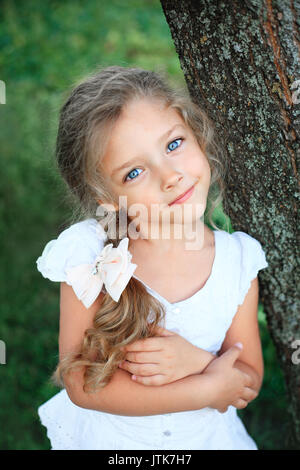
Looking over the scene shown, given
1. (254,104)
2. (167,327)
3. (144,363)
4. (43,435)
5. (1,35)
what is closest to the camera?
(254,104)

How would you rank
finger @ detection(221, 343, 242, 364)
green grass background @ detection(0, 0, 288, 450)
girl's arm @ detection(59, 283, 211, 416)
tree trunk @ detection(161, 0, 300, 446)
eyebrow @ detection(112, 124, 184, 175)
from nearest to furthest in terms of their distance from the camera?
tree trunk @ detection(161, 0, 300, 446) → eyebrow @ detection(112, 124, 184, 175) → girl's arm @ detection(59, 283, 211, 416) → finger @ detection(221, 343, 242, 364) → green grass background @ detection(0, 0, 288, 450)

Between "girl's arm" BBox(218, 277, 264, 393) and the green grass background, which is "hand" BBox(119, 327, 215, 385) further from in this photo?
the green grass background

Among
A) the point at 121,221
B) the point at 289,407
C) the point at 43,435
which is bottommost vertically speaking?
the point at 43,435

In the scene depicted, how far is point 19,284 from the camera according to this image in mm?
3775

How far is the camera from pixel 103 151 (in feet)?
5.67

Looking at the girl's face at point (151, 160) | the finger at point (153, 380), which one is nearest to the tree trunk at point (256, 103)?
the girl's face at point (151, 160)

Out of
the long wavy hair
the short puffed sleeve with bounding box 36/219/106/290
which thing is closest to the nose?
the long wavy hair

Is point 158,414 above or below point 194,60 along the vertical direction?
below

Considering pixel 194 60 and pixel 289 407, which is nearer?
pixel 194 60

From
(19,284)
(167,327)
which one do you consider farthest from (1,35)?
(167,327)

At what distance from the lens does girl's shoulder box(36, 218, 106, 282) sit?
6.00ft

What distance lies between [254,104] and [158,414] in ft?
3.71

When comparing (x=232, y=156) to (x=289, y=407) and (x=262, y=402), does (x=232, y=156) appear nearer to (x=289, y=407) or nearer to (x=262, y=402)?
(x=289, y=407)

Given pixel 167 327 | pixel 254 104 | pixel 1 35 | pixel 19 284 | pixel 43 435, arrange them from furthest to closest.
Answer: pixel 1 35 → pixel 19 284 → pixel 43 435 → pixel 167 327 → pixel 254 104
